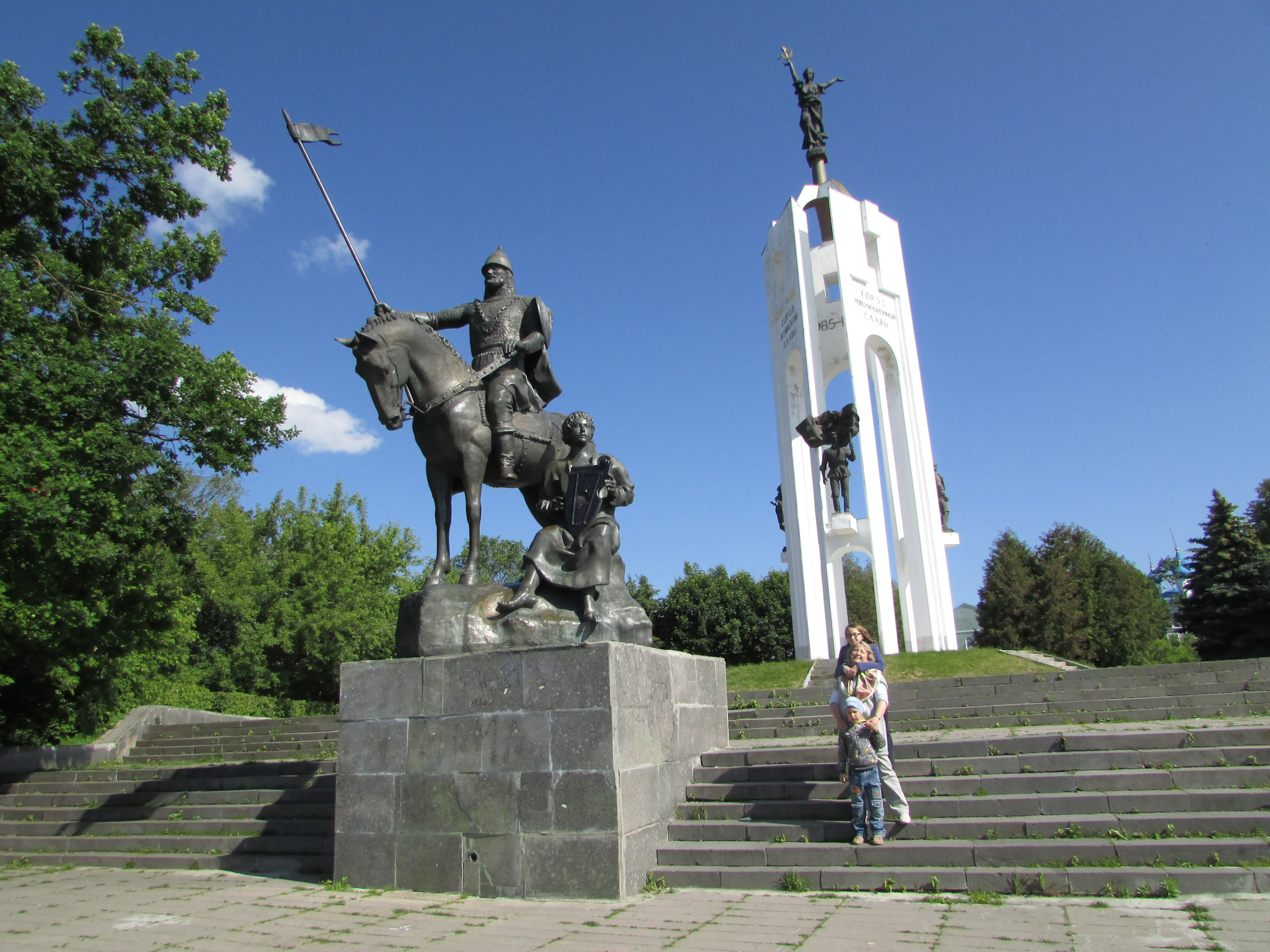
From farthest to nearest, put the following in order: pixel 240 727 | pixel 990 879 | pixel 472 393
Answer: pixel 240 727 → pixel 472 393 → pixel 990 879

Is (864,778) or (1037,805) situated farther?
(1037,805)

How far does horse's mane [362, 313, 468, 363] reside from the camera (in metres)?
6.84

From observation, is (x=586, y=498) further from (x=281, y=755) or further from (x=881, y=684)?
(x=281, y=755)

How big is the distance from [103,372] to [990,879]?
12.8 m

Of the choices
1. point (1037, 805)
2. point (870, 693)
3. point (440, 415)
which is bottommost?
point (1037, 805)

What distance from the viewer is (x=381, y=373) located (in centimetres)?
666

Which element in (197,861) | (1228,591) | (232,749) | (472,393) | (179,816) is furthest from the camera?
(1228,591)

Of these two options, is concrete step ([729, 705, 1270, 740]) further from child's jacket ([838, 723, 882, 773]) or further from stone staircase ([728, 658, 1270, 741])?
child's jacket ([838, 723, 882, 773])

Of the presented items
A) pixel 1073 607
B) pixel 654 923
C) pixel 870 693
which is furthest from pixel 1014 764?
pixel 1073 607

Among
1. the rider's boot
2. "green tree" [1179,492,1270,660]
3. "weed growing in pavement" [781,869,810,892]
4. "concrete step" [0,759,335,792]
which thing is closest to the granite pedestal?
"weed growing in pavement" [781,869,810,892]

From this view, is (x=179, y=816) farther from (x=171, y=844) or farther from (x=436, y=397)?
(x=436, y=397)

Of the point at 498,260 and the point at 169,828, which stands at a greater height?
the point at 498,260

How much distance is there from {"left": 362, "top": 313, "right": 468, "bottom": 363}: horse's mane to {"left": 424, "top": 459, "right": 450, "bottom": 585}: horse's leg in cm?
103

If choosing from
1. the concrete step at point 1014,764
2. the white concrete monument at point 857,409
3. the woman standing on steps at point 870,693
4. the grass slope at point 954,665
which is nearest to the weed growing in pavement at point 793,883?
the woman standing on steps at point 870,693
